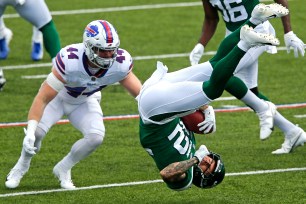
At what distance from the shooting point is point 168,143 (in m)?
6.57

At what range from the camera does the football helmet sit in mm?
6488

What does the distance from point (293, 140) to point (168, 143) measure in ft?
5.40

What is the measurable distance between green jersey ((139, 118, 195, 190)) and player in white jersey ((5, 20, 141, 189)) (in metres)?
0.53

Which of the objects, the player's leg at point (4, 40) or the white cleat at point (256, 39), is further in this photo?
the player's leg at point (4, 40)

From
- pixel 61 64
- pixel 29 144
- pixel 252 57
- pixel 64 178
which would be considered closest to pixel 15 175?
pixel 64 178

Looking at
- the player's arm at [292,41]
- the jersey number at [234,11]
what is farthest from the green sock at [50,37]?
the player's arm at [292,41]

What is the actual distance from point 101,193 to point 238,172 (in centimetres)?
113

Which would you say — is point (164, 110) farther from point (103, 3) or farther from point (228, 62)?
point (103, 3)

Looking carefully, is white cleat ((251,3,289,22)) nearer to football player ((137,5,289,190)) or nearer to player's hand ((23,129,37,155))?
football player ((137,5,289,190))

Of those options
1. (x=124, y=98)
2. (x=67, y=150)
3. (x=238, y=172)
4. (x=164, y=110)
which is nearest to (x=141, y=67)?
(x=124, y=98)

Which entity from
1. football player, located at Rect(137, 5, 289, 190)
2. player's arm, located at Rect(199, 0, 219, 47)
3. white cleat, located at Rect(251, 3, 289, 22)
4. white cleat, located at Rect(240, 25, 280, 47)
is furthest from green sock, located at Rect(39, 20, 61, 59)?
white cleat, located at Rect(240, 25, 280, 47)

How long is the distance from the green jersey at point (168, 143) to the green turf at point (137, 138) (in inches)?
12.2

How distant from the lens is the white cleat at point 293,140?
25.6 ft

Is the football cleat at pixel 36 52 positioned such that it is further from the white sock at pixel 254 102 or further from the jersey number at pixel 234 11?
the white sock at pixel 254 102
